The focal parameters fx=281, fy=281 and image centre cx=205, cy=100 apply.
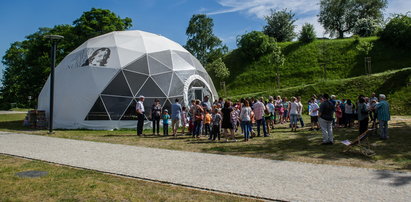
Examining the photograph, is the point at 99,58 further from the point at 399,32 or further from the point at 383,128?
the point at 399,32

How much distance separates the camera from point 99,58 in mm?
17109

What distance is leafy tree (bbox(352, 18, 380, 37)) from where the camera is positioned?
Answer: 51.0 meters

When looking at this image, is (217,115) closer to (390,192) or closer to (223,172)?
(223,172)

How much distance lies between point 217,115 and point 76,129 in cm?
908

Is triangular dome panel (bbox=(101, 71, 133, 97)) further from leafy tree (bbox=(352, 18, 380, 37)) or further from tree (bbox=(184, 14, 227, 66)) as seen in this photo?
leafy tree (bbox=(352, 18, 380, 37))

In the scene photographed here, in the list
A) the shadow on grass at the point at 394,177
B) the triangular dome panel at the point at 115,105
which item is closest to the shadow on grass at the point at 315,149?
the shadow on grass at the point at 394,177

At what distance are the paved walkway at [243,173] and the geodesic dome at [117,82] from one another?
6.74 meters

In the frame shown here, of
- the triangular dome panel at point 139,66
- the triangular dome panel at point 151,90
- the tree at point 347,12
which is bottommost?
the triangular dome panel at point 151,90

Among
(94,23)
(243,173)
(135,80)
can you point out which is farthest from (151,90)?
(94,23)

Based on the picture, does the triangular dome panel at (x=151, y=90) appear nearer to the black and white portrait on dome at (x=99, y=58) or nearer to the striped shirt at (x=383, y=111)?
the black and white portrait on dome at (x=99, y=58)

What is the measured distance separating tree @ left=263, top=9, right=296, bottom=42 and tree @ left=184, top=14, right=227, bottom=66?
13.3 m

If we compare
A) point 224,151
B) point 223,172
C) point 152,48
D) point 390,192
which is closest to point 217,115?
point 224,151

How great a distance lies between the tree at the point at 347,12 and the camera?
55.9 metres

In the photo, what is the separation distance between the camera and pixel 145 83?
16578 millimetres
